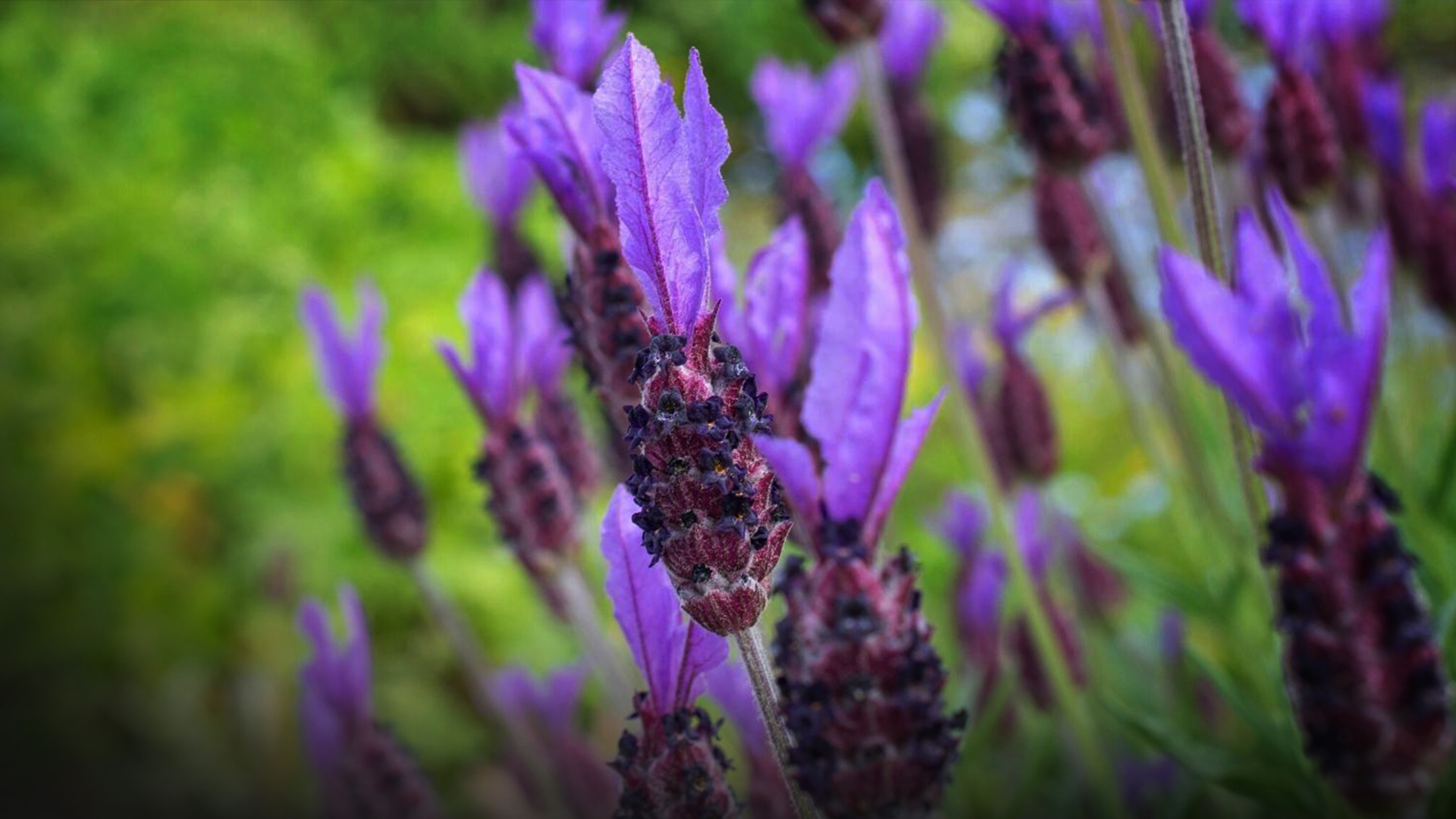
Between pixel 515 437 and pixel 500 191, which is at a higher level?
pixel 500 191

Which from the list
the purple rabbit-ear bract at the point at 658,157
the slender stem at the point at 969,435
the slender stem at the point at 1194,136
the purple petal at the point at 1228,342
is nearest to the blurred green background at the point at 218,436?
the slender stem at the point at 969,435

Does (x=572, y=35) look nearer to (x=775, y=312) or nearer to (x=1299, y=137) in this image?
(x=775, y=312)

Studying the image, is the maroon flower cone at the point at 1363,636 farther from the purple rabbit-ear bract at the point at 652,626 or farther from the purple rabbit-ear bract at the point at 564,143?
the purple rabbit-ear bract at the point at 564,143

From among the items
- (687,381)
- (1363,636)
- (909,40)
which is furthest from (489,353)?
(909,40)

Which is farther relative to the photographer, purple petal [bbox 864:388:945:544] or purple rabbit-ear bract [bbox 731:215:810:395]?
purple rabbit-ear bract [bbox 731:215:810:395]

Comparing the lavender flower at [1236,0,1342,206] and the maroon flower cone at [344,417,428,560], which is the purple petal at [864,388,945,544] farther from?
the maroon flower cone at [344,417,428,560]

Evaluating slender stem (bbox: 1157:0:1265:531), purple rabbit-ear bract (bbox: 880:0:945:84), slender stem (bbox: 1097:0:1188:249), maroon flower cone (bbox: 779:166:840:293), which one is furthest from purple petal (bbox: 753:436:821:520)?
purple rabbit-ear bract (bbox: 880:0:945:84)
